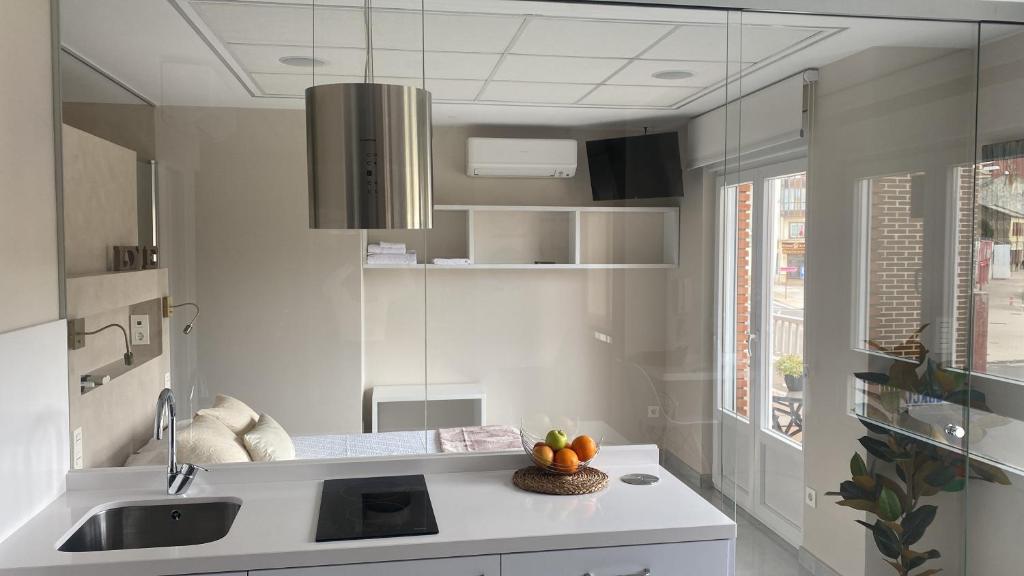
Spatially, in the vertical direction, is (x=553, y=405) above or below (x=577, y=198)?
below

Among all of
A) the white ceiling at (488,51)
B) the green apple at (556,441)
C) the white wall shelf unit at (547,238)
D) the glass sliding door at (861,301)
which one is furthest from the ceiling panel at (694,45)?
the green apple at (556,441)

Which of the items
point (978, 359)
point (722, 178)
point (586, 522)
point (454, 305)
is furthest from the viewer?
point (978, 359)

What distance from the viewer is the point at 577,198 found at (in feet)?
8.48

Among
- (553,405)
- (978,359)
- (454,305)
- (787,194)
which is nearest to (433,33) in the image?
(454,305)

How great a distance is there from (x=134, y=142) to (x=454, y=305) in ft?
3.72

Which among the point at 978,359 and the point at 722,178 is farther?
the point at 978,359

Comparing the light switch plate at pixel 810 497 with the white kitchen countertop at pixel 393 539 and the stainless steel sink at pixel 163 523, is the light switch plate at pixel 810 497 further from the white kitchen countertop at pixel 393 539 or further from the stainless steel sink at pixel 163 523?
the stainless steel sink at pixel 163 523

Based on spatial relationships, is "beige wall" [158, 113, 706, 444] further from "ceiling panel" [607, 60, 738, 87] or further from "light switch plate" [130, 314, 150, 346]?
"ceiling panel" [607, 60, 738, 87]

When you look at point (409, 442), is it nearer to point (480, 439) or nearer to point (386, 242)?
point (480, 439)

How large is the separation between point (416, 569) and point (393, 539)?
10 centimetres

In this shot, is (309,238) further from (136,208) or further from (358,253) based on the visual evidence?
(136,208)

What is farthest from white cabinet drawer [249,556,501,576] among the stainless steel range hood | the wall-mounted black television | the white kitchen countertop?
the wall-mounted black television

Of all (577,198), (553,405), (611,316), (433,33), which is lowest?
(553,405)

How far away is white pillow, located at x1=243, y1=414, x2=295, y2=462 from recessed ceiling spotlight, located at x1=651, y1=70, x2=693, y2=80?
179cm
